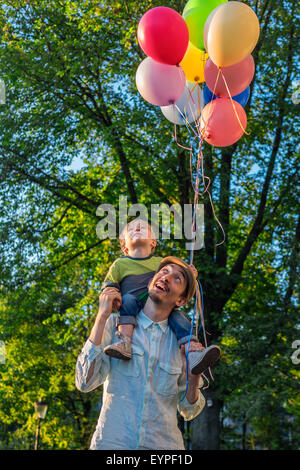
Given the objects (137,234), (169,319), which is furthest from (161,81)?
(169,319)

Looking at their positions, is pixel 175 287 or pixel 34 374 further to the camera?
pixel 34 374

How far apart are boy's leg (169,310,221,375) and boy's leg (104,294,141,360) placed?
0.22m

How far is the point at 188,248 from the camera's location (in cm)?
975

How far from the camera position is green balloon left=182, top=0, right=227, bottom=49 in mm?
4172

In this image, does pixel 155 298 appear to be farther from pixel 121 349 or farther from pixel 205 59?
pixel 205 59

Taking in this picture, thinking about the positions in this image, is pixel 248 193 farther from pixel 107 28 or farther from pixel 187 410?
pixel 187 410

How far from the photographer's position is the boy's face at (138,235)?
3.43m

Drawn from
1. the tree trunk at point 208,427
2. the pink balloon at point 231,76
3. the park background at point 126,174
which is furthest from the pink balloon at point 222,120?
the tree trunk at point 208,427

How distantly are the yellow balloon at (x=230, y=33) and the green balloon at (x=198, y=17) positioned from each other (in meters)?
0.43

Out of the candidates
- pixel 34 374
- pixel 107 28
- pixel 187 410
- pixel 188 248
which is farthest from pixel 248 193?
pixel 187 410

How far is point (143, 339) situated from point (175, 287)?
33 centimetres

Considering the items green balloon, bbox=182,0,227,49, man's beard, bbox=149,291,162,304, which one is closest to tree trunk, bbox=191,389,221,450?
green balloon, bbox=182,0,227,49

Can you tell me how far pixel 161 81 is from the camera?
13.0ft

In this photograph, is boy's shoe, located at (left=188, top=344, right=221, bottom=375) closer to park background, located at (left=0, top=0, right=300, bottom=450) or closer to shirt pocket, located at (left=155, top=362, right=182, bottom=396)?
shirt pocket, located at (left=155, top=362, right=182, bottom=396)
